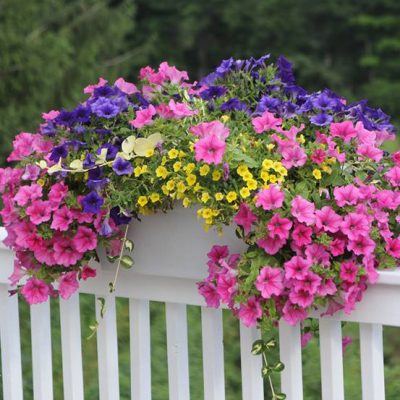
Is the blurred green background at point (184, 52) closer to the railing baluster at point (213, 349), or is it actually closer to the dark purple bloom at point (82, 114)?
the railing baluster at point (213, 349)

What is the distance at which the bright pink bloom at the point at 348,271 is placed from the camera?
1.59 metres

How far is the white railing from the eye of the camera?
67.8 inches

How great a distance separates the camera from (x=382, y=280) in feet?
5.35

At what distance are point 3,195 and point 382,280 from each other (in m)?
0.90

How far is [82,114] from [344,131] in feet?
1.88

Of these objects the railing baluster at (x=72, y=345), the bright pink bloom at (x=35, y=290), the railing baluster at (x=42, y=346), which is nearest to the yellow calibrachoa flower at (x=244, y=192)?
the bright pink bloom at (x=35, y=290)

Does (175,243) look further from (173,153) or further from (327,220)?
(327,220)

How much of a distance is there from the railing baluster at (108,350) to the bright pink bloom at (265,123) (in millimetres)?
589

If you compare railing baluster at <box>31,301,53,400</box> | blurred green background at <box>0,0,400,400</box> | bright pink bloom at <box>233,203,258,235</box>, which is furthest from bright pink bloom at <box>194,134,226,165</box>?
blurred green background at <box>0,0,400,400</box>

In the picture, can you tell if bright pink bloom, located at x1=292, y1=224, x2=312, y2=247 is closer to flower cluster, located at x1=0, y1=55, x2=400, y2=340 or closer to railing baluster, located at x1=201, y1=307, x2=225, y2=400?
flower cluster, located at x1=0, y1=55, x2=400, y2=340

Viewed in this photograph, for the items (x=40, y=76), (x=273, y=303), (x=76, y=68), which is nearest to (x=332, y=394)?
(x=273, y=303)

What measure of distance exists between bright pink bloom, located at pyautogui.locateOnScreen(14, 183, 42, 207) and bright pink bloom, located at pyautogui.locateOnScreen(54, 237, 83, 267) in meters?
0.11

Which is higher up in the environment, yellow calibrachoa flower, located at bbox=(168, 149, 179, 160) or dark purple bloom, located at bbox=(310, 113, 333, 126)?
dark purple bloom, located at bbox=(310, 113, 333, 126)

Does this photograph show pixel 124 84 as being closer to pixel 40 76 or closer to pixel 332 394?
pixel 332 394
